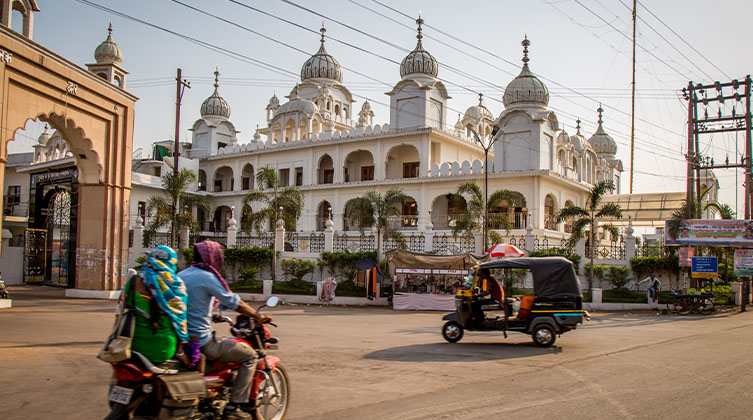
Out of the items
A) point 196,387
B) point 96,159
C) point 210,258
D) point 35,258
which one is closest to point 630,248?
point 96,159

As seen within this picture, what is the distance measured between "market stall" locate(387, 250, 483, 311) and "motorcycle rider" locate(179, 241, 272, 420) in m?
16.1

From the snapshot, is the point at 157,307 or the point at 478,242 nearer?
the point at 157,307

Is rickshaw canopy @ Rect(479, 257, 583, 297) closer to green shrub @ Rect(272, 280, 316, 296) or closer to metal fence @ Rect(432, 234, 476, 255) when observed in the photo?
metal fence @ Rect(432, 234, 476, 255)

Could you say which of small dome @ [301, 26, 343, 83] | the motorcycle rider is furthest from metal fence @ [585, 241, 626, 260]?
small dome @ [301, 26, 343, 83]

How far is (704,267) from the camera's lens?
21000 mm

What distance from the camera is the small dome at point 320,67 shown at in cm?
4353

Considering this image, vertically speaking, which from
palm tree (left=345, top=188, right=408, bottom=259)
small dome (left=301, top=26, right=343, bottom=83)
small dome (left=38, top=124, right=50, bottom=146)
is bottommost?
palm tree (left=345, top=188, right=408, bottom=259)

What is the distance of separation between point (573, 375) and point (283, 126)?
35.8m

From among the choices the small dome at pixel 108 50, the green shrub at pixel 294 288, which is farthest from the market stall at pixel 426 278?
the small dome at pixel 108 50

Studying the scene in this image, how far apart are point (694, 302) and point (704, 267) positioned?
1853mm

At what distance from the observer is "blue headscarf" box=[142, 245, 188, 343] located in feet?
14.6

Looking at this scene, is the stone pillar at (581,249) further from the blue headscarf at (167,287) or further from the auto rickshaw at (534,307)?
the blue headscarf at (167,287)

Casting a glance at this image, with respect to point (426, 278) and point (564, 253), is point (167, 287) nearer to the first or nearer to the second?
point (426, 278)

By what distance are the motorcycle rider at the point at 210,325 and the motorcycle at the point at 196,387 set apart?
3.4 inches
